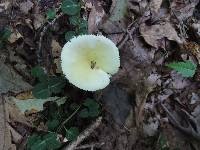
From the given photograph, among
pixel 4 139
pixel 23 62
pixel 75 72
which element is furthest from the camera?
pixel 23 62

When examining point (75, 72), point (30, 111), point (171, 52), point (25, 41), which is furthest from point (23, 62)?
point (171, 52)

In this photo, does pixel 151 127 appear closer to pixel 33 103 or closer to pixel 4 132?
pixel 33 103

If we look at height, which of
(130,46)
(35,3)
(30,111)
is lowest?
(30,111)

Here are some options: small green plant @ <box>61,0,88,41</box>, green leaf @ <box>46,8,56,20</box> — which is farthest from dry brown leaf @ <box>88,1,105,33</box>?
green leaf @ <box>46,8,56,20</box>

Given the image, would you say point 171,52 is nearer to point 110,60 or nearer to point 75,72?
point 110,60

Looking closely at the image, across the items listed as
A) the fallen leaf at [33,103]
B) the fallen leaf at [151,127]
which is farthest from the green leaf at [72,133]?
the fallen leaf at [151,127]

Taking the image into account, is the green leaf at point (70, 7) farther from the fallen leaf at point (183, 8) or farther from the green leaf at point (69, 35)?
the fallen leaf at point (183, 8)
